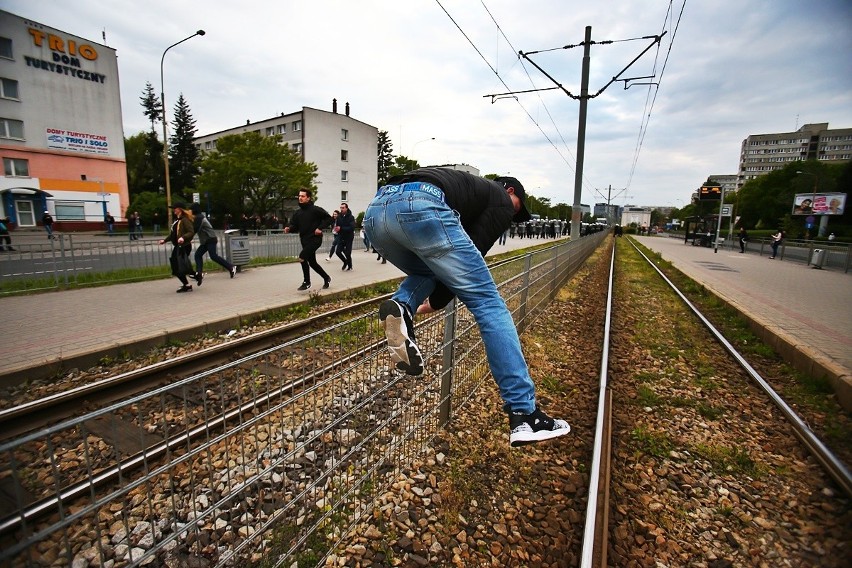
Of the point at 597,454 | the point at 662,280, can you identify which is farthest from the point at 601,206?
the point at 597,454

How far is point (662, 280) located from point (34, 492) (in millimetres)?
16181

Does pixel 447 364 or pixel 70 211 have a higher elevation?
pixel 70 211

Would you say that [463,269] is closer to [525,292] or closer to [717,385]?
[525,292]

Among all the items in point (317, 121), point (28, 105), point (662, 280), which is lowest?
point (662, 280)

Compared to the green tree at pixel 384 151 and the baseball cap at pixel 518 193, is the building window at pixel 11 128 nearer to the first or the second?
the baseball cap at pixel 518 193

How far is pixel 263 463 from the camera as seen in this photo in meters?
2.79

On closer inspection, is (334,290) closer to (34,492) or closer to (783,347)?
(34,492)

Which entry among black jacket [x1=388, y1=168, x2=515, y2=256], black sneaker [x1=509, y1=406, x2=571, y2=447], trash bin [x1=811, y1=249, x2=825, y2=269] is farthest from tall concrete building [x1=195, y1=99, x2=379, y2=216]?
black sneaker [x1=509, y1=406, x2=571, y2=447]

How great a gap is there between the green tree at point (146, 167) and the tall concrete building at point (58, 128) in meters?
24.8

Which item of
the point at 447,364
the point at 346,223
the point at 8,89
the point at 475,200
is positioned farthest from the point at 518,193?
the point at 8,89

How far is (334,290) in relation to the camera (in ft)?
31.8

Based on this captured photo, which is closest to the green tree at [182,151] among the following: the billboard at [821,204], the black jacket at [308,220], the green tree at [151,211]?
the green tree at [151,211]

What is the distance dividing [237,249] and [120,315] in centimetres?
589

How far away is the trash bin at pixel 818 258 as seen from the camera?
19328mm
